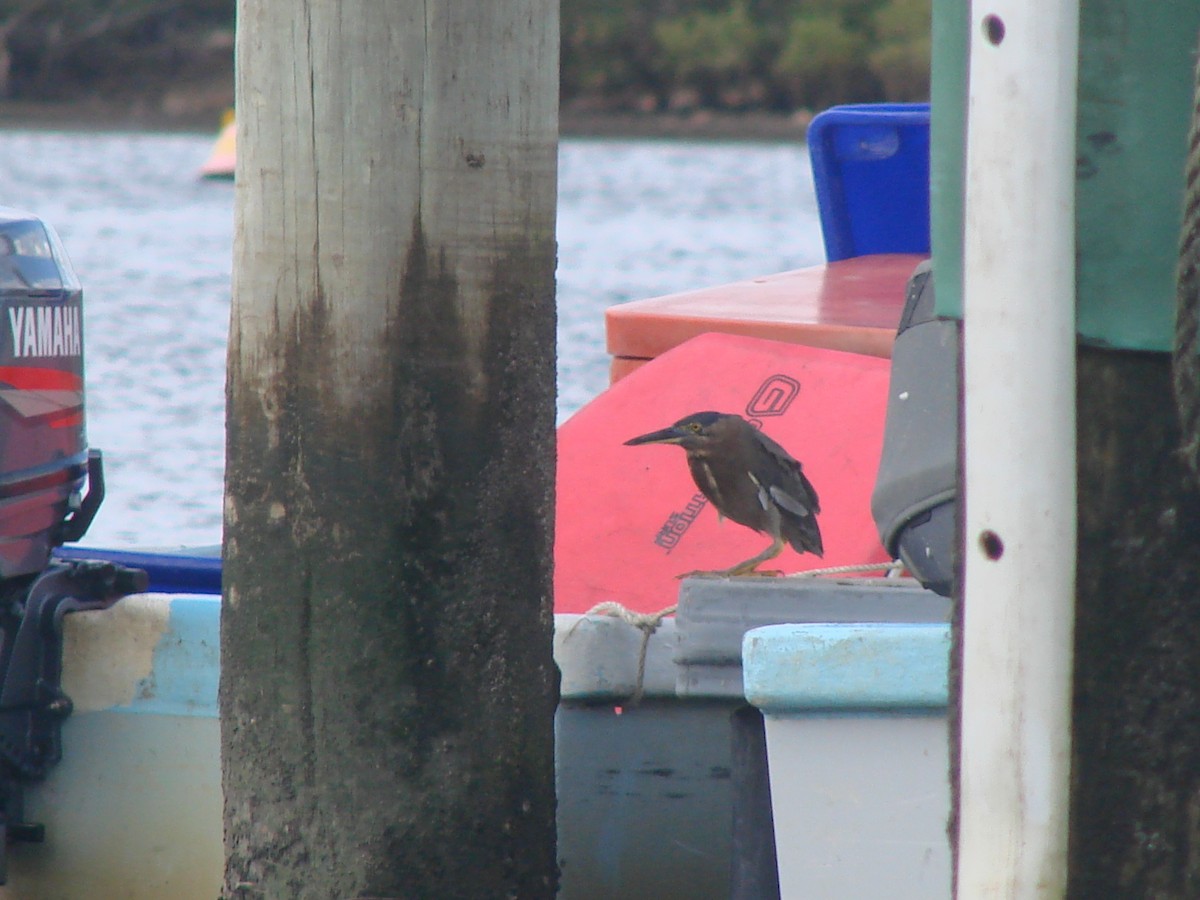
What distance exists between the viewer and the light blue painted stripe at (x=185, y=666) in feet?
11.9

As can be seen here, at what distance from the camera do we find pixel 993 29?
1.84 m

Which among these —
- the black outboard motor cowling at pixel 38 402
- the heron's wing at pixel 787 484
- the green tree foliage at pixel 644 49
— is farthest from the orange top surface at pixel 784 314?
the green tree foliage at pixel 644 49

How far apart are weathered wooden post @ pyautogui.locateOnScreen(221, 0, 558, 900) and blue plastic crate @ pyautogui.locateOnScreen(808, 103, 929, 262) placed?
120 inches

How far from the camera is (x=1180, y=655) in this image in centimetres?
189

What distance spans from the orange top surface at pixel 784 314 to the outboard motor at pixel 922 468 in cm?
186

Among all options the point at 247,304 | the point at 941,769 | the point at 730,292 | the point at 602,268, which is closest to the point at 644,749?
the point at 941,769

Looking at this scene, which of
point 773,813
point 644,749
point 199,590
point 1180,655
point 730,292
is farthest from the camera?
point 730,292

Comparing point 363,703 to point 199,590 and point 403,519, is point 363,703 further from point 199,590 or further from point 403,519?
point 199,590

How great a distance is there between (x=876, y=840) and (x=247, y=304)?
1226 millimetres

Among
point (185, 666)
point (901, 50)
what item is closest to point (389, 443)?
point (185, 666)

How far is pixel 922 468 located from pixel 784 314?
2.40 metres

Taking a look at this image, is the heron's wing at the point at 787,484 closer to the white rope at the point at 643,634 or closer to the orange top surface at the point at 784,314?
the white rope at the point at 643,634

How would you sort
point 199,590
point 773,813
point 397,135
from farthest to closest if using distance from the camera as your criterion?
point 199,590 < point 773,813 < point 397,135

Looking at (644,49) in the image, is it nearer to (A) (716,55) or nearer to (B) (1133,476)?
(A) (716,55)
